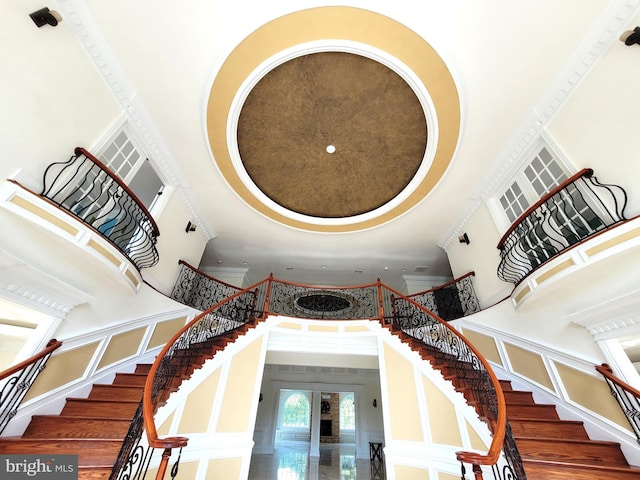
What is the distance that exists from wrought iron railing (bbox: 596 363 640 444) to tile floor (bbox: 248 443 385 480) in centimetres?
577

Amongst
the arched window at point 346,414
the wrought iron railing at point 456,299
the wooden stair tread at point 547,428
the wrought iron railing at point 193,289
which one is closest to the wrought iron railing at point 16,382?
the wrought iron railing at point 193,289

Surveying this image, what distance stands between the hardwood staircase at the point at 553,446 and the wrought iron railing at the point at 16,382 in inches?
187

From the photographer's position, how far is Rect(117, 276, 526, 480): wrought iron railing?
205 cm

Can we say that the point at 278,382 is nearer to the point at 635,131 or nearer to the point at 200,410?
the point at 200,410

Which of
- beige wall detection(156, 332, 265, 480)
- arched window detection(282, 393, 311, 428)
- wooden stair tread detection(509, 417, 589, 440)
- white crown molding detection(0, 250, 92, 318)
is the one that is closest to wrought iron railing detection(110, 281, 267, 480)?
beige wall detection(156, 332, 265, 480)

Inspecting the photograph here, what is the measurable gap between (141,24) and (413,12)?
10.7 feet

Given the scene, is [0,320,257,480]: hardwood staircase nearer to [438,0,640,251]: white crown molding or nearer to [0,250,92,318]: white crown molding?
[0,250,92,318]: white crown molding

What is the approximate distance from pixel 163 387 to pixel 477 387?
3.96 m

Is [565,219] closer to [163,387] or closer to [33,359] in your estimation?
[163,387]

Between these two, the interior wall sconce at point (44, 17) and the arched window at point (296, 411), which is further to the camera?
the arched window at point (296, 411)

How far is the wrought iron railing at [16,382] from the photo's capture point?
2555 mm

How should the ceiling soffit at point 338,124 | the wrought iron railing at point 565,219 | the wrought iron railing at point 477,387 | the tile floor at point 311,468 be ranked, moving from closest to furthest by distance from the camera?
Answer: the wrought iron railing at point 477,387 < the wrought iron railing at point 565,219 < the ceiling soffit at point 338,124 < the tile floor at point 311,468

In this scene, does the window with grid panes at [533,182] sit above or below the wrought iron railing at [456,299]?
above

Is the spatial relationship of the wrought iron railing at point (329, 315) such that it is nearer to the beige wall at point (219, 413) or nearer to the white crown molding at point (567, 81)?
the beige wall at point (219, 413)
